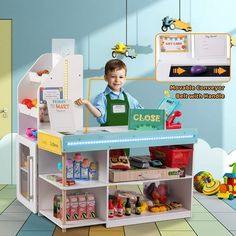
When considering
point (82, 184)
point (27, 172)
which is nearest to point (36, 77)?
point (27, 172)

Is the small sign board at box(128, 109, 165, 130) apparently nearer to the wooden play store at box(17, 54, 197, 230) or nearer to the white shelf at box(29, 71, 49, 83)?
the wooden play store at box(17, 54, 197, 230)

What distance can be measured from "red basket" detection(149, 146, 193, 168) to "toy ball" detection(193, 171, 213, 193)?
82 cm

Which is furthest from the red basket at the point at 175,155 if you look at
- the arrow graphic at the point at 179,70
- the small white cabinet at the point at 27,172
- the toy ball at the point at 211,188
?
the arrow graphic at the point at 179,70

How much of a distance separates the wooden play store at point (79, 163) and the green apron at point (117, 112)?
0.18 metres

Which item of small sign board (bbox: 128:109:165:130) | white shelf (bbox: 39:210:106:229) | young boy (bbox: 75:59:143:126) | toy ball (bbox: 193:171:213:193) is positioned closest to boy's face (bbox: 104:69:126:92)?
young boy (bbox: 75:59:143:126)

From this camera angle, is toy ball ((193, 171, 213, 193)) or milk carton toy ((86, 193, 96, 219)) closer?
milk carton toy ((86, 193, 96, 219))

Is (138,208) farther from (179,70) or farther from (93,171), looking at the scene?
(179,70)

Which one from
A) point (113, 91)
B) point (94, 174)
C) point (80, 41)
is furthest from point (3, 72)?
point (94, 174)

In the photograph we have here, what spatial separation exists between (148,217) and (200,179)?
1125 millimetres

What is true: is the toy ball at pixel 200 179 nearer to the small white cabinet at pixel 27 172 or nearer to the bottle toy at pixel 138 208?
the bottle toy at pixel 138 208

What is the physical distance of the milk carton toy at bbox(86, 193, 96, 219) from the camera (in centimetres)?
409

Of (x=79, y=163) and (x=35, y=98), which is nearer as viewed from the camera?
(x=79, y=163)

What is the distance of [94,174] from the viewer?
412 centimetres

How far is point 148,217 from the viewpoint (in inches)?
166
